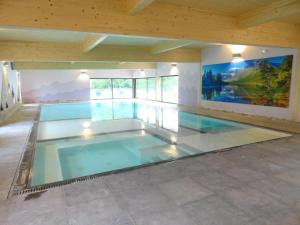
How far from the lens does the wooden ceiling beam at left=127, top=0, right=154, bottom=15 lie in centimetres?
254

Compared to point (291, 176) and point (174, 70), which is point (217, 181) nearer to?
point (291, 176)

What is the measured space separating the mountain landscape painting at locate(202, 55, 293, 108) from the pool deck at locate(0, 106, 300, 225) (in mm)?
3664

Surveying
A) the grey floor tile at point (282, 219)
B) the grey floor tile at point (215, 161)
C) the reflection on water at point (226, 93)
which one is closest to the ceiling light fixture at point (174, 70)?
the reflection on water at point (226, 93)

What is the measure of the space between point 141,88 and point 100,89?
2.78 metres

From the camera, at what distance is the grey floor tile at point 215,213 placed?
1.76 metres

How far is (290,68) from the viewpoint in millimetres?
5820

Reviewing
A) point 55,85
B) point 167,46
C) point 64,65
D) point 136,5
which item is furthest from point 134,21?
point 55,85

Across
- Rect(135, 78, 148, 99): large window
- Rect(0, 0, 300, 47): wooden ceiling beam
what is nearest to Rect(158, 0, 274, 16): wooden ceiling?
Rect(0, 0, 300, 47): wooden ceiling beam

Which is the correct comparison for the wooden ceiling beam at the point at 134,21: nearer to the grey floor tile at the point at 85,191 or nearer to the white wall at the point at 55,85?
the grey floor tile at the point at 85,191

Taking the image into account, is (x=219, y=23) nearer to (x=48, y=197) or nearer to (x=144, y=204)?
(x=144, y=204)

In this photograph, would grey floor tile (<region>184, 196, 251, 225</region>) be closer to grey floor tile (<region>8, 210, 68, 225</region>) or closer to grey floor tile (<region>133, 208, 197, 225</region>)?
grey floor tile (<region>133, 208, 197, 225</region>)

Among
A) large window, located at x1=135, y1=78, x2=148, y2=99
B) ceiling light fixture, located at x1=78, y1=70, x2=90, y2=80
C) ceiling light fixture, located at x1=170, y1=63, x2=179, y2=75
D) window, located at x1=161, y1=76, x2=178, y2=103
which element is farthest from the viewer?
large window, located at x1=135, y1=78, x2=148, y2=99

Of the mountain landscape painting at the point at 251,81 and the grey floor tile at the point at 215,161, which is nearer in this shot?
the grey floor tile at the point at 215,161

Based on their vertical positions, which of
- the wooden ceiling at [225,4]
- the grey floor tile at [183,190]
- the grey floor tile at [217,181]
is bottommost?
the grey floor tile at [183,190]
